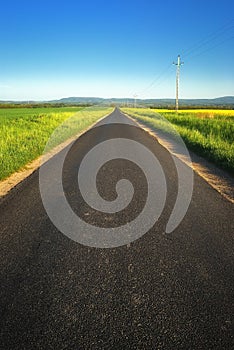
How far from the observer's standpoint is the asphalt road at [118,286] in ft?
6.82

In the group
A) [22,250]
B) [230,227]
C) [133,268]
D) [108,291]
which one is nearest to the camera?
[108,291]

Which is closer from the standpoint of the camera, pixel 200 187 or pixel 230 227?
pixel 230 227

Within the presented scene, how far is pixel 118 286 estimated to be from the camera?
2682mm

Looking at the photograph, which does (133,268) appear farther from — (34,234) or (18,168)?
(18,168)

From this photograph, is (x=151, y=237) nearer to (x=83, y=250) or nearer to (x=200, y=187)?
(x=83, y=250)

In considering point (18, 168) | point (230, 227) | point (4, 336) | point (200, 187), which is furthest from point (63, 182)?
point (4, 336)

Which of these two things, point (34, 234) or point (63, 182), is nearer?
point (34, 234)

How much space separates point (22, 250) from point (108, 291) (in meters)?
1.31

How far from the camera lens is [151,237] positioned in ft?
12.2

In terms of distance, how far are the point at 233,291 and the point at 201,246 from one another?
889mm

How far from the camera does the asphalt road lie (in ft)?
6.82

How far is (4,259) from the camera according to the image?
3.17 m

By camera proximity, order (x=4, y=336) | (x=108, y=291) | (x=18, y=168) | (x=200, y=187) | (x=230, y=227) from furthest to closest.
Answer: (x=18, y=168), (x=200, y=187), (x=230, y=227), (x=108, y=291), (x=4, y=336)

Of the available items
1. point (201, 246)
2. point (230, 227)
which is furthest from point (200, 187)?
point (201, 246)
